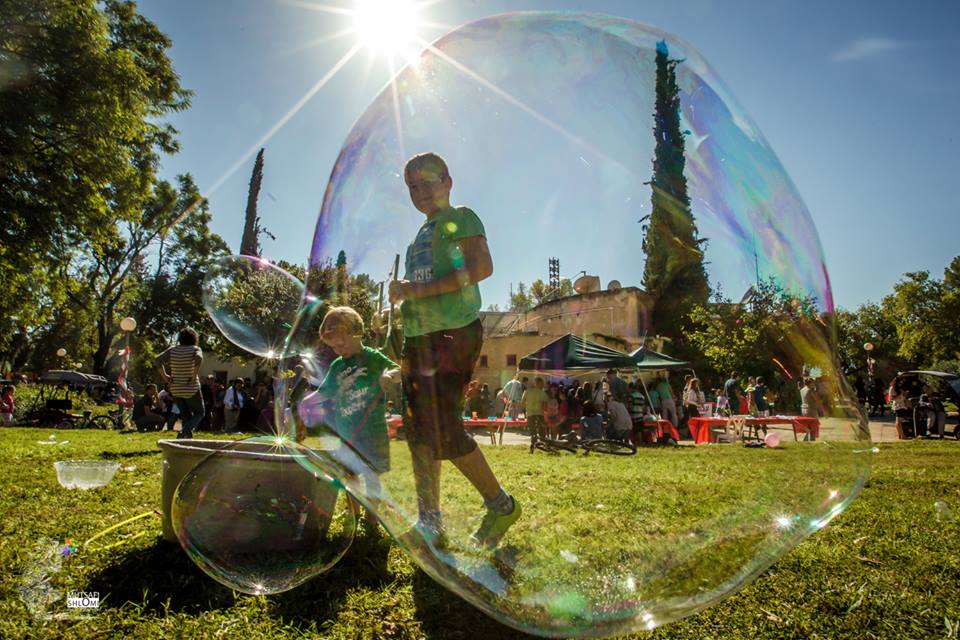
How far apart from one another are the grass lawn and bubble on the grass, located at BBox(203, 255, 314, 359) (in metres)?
2.30

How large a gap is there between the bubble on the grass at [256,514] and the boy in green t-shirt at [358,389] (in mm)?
647

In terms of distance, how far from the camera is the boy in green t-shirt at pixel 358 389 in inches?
84.1

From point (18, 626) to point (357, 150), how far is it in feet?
8.55

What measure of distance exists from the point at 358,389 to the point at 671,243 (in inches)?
55.6

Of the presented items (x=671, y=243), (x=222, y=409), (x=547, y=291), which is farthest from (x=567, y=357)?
(x=222, y=409)

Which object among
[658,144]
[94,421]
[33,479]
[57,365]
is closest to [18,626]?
[658,144]

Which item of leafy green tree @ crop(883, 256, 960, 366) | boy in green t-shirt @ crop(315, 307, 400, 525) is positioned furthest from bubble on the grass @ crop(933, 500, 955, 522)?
leafy green tree @ crop(883, 256, 960, 366)

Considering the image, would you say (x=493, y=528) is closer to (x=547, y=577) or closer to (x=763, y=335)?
(x=547, y=577)

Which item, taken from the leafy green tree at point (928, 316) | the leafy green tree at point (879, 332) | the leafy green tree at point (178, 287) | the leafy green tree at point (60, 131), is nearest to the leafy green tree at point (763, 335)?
the leafy green tree at point (60, 131)

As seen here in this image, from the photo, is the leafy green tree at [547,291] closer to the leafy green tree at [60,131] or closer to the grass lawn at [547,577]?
the grass lawn at [547,577]

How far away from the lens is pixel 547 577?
204cm

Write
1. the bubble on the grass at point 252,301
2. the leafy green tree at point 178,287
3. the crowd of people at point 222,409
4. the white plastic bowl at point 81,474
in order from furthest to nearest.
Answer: the leafy green tree at point 178,287
the crowd of people at point 222,409
the bubble on the grass at point 252,301
the white plastic bowl at point 81,474

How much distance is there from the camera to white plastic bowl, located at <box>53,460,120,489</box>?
540cm

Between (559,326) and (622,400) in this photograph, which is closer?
(559,326)
